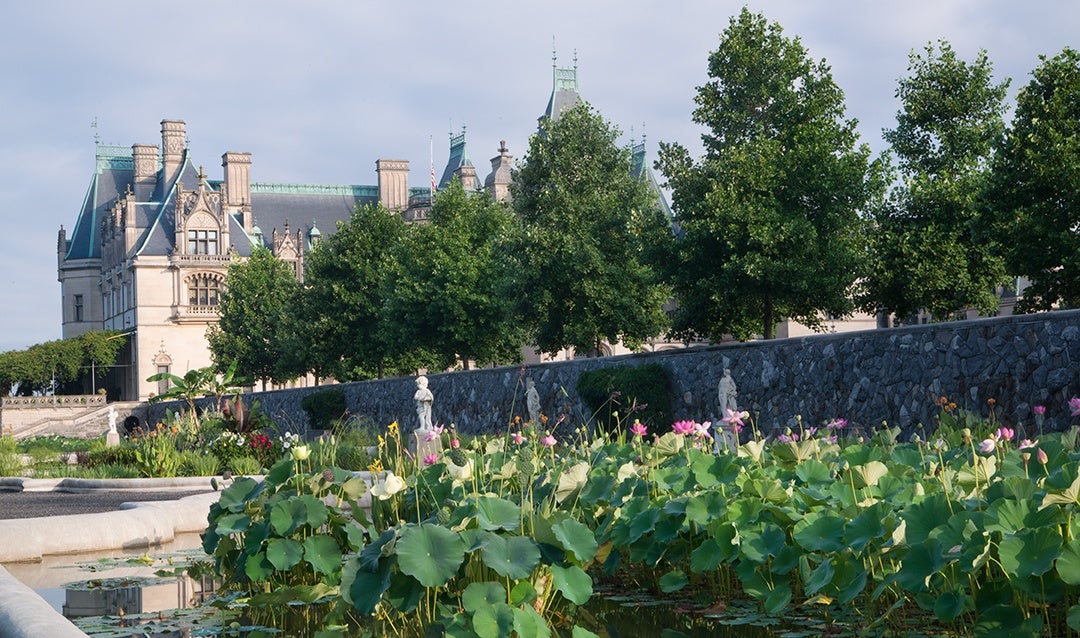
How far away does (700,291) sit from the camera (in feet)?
92.9

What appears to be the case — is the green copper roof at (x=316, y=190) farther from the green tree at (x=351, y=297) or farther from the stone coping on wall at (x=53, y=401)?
the green tree at (x=351, y=297)

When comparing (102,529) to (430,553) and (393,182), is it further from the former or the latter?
(393,182)

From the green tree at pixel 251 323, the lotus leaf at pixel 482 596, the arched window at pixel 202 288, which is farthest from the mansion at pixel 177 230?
the lotus leaf at pixel 482 596

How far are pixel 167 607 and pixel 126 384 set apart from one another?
81186 mm

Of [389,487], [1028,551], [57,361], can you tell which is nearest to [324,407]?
[389,487]

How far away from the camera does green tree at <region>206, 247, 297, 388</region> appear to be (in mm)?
62969

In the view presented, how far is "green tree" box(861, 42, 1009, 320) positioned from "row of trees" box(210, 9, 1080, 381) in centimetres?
6

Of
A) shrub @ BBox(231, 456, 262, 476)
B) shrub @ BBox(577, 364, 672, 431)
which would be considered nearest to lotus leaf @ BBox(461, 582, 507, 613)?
shrub @ BBox(231, 456, 262, 476)

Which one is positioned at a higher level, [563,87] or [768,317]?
[563,87]

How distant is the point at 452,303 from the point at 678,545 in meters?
34.4

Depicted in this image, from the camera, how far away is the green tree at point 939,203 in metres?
29.9

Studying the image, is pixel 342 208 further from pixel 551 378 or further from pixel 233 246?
pixel 551 378

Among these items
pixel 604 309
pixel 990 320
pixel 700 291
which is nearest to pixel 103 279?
pixel 604 309

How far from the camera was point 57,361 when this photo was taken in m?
79.3
